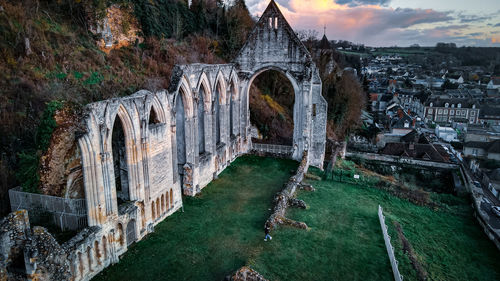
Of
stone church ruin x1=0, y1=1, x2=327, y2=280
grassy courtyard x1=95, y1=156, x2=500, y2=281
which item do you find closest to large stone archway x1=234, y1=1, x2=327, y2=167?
stone church ruin x1=0, y1=1, x2=327, y2=280

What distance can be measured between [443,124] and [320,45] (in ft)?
116

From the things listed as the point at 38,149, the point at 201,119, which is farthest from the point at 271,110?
the point at 38,149

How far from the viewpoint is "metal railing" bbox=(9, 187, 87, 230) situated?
36.2 ft

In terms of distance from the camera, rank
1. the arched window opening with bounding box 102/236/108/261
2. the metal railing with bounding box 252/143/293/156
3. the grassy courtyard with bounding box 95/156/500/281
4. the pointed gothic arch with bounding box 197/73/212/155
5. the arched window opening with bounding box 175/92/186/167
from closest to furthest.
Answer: the arched window opening with bounding box 102/236/108/261 → the grassy courtyard with bounding box 95/156/500/281 → the arched window opening with bounding box 175/92/186/167 → the pointed gothic arch with bounding box 197/73/212/155 → the metal railing with bounding box 252/143/293/156

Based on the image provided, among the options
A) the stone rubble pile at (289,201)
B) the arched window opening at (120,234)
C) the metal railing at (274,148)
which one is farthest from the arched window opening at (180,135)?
the metal railing at (274,148)

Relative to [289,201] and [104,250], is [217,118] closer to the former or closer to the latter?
[289,201]

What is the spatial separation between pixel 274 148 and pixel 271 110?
9317mm

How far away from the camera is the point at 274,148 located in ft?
78.1

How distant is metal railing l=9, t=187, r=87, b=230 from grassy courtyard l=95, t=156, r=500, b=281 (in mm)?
2077

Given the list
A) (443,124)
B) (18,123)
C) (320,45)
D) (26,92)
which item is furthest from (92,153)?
(443,124)

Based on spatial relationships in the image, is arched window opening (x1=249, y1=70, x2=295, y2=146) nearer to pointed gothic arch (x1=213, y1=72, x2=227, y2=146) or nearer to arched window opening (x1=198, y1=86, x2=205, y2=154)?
pointed gothic arch (x1=213, y1=72, x2=227, y2=146)

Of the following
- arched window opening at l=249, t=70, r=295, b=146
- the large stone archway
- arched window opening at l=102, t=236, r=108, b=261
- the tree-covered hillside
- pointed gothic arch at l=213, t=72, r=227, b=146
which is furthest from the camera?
arched window opening at l=249, t=70, r=295, b=146

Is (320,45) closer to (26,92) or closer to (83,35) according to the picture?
(83,35)

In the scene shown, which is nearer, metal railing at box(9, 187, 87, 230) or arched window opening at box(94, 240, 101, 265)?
arched window opening at box(94, 240, 101, 265)
